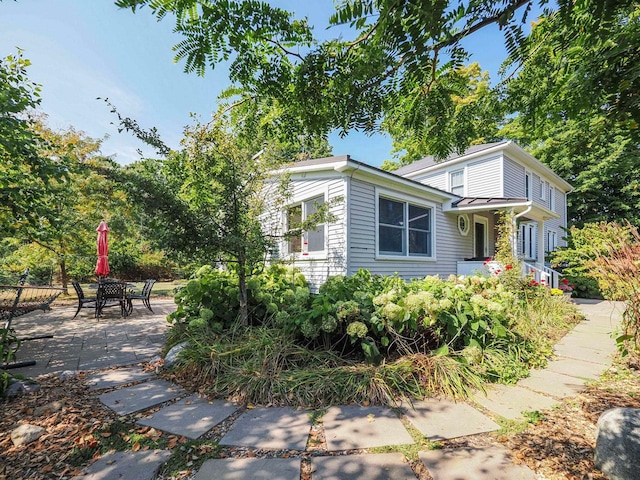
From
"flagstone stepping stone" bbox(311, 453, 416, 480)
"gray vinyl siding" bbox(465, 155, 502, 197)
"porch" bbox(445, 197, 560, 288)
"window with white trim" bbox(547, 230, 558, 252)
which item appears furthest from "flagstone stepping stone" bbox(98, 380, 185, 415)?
"window with white trim" bbox(547, 230, 558, 252)

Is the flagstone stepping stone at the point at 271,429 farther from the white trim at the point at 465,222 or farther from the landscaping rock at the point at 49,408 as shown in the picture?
the white trim at the point at 465,222

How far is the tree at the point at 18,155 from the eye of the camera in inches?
144

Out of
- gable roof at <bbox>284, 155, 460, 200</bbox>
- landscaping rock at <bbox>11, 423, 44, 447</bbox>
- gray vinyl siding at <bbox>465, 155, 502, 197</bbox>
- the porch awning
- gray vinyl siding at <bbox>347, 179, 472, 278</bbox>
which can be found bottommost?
landscaping rock at <bbox>11, 423, 44, 447</bbox>

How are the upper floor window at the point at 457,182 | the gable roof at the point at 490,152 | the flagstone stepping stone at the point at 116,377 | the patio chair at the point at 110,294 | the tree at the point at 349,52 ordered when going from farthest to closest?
the upper floor window at the point at 457,182, the gable roof at the point at 490,152, the patio chair at the point at 110,294, the flagstone stepping stone at the point at 116,377, the tree at the point at 349,52

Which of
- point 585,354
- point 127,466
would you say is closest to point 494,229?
point 585,354

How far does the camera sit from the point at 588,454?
1919mm

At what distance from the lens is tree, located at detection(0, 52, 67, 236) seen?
3660 millimetres

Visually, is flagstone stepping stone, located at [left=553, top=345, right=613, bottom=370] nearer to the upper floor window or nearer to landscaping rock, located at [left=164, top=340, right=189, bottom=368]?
landscaping rock, located at [left=164, top=340, right=189, bottom=368]

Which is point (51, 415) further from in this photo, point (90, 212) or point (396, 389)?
point (90, 212)

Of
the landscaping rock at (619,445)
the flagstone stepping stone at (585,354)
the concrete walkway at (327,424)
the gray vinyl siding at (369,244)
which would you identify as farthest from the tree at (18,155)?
the flagstone stepping stone at (585,354)

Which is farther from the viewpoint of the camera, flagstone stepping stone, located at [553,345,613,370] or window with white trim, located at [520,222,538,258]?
window with white trim, located at [520,222,538,258]

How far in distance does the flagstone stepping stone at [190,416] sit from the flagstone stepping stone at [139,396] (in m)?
0.20

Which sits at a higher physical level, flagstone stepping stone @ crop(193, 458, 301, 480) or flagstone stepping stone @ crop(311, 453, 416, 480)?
flagstone stepping stone @ crop(311, 453, 416, 480)


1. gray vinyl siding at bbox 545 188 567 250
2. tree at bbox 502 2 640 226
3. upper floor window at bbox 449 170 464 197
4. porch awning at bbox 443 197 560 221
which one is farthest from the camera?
gray vinyl siding at bbox 545 188 567 250
